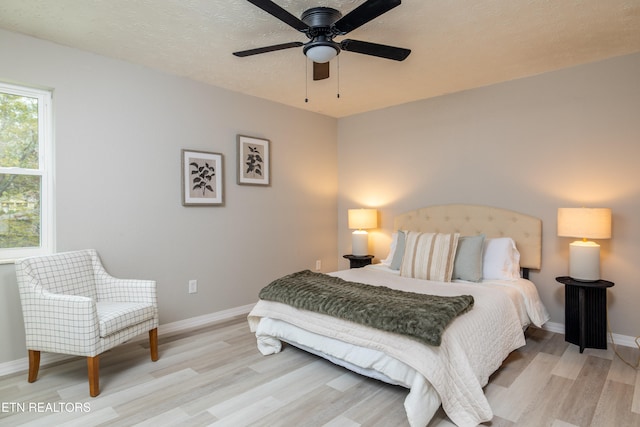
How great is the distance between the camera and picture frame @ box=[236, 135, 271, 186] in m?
3.95

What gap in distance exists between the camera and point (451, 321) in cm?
214

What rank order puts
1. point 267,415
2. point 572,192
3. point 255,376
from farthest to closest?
1. point 572,192
2. point 255,376
3. point 267,415

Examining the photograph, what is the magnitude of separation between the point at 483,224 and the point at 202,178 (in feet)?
9.44

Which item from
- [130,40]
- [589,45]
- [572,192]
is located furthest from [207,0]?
[572,192]

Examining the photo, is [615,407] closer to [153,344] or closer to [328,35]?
[328,35]

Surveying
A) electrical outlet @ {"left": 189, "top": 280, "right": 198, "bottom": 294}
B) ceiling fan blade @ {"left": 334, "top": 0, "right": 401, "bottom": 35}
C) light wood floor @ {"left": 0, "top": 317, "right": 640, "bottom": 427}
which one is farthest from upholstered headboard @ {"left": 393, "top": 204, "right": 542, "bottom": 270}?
ceiling fan blade @ {"left": 334, "top": 0, "right": 401, "bottom": 35}

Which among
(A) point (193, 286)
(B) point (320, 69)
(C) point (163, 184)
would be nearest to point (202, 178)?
(C) point (163, 184)

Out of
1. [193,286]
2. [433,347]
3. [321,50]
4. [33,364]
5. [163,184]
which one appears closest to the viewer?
[433,347]

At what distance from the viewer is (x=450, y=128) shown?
13.1 feet

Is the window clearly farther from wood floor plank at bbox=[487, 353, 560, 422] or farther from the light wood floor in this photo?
wood floor plank at bbox=[487, 353, 560, 422]

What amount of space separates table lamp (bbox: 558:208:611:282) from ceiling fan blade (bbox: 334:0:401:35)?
2242mm

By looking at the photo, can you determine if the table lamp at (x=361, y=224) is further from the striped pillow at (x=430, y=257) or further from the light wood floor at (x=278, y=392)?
the light wood floor at (x=278, y=392)

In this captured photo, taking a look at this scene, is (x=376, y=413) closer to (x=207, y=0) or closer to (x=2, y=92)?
(x=207, y=0)

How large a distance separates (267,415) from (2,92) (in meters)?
2.93
